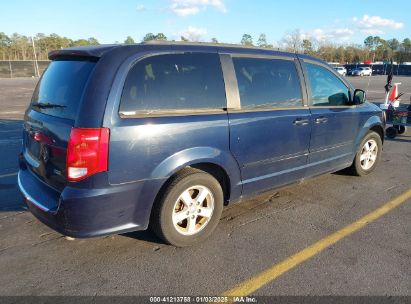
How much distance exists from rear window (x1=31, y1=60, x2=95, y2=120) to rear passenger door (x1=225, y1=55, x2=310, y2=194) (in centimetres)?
135

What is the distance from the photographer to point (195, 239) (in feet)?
11.5

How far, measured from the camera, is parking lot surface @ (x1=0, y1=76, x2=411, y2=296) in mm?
2867

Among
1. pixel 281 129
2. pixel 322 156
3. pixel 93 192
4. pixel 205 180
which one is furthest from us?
pixel 322 156

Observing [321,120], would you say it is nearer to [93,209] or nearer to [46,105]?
[93,209]

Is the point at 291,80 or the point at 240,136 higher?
the point at 291,80

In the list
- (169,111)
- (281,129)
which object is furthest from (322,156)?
(169,111)

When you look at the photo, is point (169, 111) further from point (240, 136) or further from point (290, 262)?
point (290, 262)

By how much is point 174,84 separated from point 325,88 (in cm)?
235

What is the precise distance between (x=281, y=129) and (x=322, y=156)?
38.7 inches

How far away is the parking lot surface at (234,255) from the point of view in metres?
2.87

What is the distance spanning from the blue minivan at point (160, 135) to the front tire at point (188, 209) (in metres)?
0.01

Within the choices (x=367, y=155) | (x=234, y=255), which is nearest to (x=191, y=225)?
(x=234, y=255)

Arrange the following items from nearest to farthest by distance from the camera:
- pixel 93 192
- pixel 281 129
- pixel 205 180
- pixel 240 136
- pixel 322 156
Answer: pixel 93 192, pixel 205 180, pixel 240 136, pixel 281 129, pixel 322 156

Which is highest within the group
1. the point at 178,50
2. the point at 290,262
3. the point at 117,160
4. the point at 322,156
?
the point at 178,50
